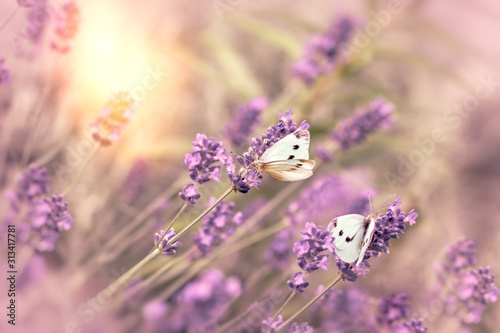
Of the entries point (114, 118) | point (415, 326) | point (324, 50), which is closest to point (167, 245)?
point (114, 118)

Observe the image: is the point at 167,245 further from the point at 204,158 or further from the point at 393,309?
the point at 393,309

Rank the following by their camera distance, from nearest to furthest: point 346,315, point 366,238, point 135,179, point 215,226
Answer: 1. point 366,238
2. point 215,226
3. point 346,315
4. point 135,179

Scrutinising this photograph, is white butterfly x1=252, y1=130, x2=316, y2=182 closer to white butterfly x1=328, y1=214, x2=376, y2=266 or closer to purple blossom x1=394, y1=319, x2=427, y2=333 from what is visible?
white butterfly x1=328, y1=214, x2=376, y2=266

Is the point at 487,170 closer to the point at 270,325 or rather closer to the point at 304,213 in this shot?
the point at 304,213

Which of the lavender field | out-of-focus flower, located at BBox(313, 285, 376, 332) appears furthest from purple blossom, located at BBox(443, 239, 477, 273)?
out-of-focus flower, located at BBox(313, 285, 376, 332)

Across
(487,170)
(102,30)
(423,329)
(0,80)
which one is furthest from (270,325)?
(487,170)

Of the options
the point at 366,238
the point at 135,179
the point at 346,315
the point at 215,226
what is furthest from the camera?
the point at 135,179
